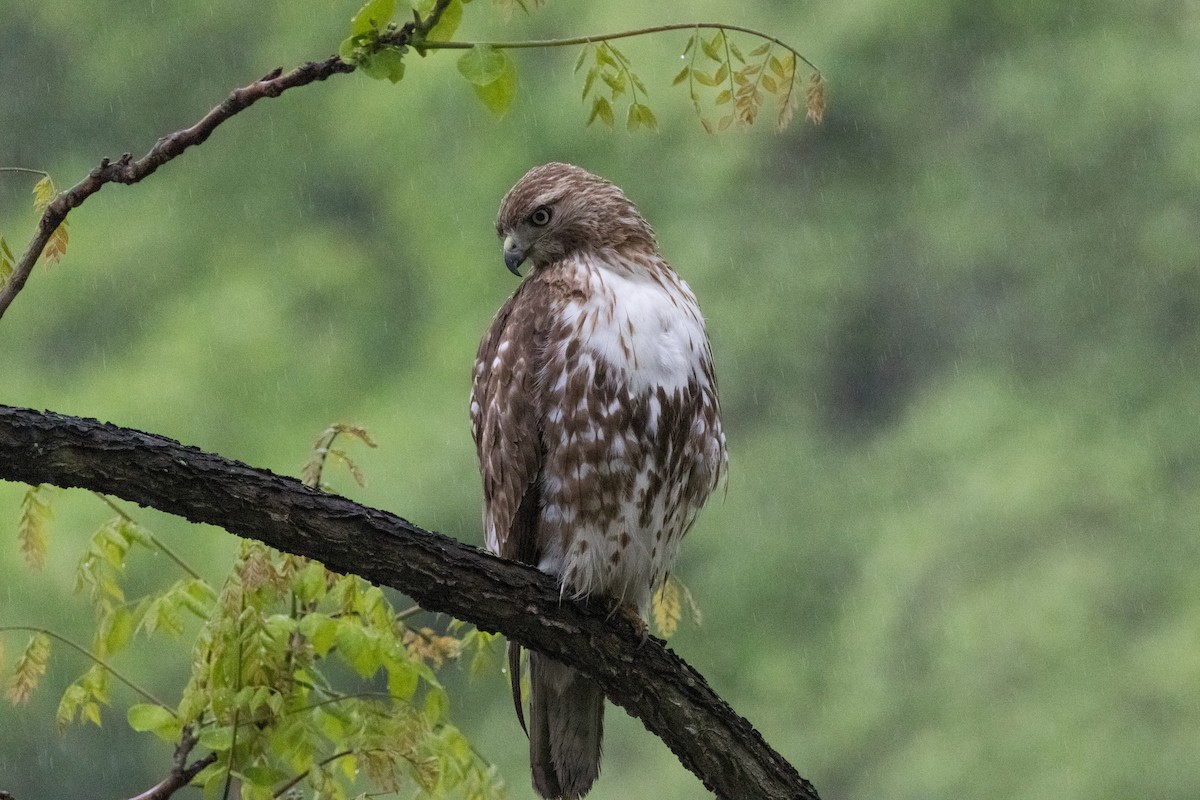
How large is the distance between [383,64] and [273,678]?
969mm

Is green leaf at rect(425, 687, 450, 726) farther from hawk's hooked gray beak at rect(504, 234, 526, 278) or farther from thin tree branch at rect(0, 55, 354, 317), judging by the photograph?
thin tree branch at rect(0, 55, 354, 317)

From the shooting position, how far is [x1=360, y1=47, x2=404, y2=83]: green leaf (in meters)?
1.85

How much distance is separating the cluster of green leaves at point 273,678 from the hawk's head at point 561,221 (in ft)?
1.54

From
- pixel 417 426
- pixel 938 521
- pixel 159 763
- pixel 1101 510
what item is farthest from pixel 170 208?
pixel 1101 510

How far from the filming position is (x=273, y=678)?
2355 millimetres

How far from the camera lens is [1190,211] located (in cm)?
680

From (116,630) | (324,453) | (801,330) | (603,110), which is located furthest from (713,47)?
(801,330)

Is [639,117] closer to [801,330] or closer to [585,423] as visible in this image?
[585,423]

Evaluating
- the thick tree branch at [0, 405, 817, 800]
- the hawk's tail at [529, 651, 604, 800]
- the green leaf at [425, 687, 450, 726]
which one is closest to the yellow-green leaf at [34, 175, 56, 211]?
the thick tree branch at [0, 405, 817, 800]

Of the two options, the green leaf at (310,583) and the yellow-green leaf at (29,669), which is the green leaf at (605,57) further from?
the yellow-green leaf at (29,669)

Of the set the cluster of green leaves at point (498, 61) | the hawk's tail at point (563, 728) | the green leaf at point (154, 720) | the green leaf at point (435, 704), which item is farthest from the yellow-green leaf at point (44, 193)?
the hawk's tail at point (563, 728)

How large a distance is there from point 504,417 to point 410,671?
1.43 feet

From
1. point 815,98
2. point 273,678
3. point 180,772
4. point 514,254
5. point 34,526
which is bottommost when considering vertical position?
point 180,772

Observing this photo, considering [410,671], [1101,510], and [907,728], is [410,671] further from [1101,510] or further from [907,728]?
[1101,510]
